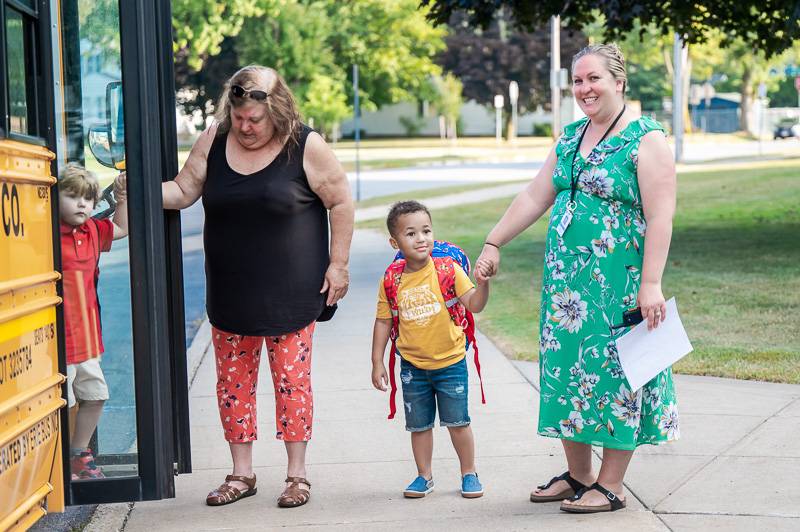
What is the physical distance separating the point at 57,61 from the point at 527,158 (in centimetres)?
4339

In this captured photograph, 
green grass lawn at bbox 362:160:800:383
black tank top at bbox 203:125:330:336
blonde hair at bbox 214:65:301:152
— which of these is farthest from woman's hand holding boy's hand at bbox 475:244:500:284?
green grass lawn at bbox 362:160:800:383

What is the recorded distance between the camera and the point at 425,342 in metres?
4.84

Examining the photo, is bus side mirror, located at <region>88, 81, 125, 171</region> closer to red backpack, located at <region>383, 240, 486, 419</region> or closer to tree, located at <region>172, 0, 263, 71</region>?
red backpack, located at <region>383, 240, 486, 419</region>

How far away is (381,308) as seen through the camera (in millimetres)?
4938

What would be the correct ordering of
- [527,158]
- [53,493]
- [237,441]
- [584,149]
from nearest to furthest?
[53,493] < [584,149] < [237,441] < [527,158]

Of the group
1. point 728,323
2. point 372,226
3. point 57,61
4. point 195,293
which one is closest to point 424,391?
point 57,61

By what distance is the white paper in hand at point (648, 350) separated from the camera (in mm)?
4492

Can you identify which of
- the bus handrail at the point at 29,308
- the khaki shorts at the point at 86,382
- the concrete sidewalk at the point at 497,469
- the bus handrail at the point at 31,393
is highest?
the bus handrail at the point at 29,308

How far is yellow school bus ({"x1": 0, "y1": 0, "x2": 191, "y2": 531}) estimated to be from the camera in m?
3.57

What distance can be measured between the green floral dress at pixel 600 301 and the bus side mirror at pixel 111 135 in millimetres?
1619

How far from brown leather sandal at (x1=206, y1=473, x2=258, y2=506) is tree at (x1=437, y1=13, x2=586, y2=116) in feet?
199

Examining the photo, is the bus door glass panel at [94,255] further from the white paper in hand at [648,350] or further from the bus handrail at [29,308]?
the white paper in hand at [648,350]

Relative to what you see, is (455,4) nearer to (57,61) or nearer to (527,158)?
(57,61)

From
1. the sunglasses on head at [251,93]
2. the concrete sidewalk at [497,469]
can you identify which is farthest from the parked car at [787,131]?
the sunglasses on head at [251,93]
